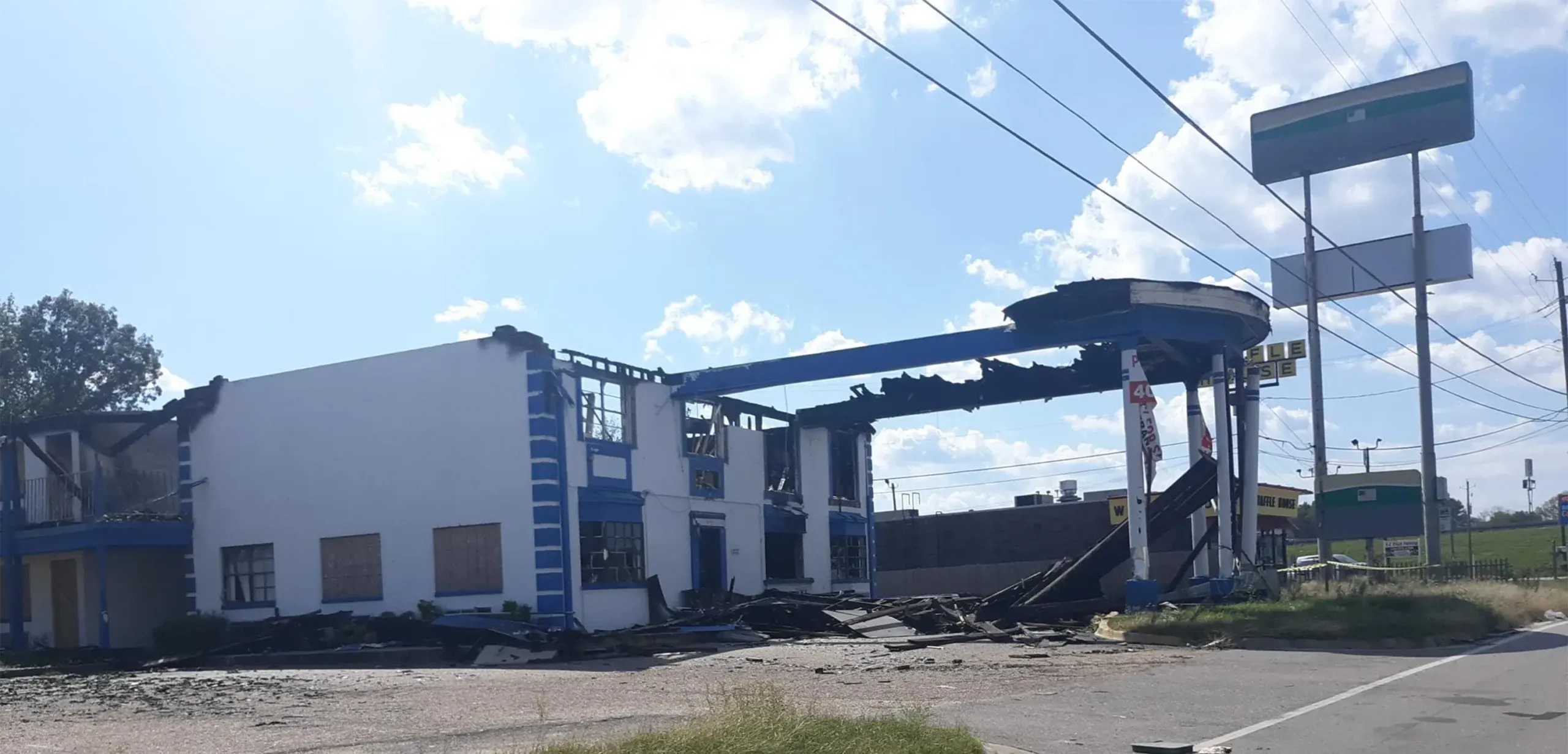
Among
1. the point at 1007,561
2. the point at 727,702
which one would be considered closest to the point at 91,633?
the point at 727,702

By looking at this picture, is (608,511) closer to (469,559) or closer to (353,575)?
(469,559)

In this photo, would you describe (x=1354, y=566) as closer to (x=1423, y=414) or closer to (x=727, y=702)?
(x=1423, y=414)

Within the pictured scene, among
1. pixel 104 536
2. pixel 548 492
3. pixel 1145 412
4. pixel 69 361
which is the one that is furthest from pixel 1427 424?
pixel 69 361

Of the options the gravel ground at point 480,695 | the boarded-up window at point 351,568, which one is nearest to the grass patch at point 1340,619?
the gravel ground at point 480,695

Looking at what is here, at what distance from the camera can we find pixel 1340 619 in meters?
22.5

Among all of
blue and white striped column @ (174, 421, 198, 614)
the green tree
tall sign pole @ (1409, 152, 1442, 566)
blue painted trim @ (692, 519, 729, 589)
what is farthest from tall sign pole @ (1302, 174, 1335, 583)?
the green tree

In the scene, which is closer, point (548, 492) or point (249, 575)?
point (548, 492)

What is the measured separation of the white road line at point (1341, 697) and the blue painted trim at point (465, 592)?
56.8 feet

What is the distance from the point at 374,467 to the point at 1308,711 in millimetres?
→ 21760

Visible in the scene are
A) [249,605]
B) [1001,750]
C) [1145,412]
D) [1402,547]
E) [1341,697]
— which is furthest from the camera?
[1402,547]

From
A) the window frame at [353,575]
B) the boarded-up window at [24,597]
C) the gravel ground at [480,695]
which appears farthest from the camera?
the boarded-up window at [24,597]

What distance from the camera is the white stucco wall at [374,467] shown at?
28109mm

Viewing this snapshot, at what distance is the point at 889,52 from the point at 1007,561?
42.1m

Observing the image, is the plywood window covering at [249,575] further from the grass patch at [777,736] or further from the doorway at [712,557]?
the grass patch at [777,736]
